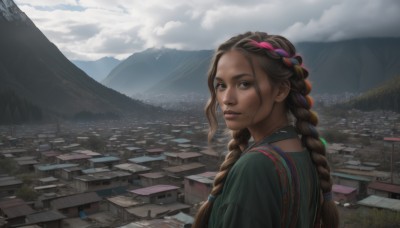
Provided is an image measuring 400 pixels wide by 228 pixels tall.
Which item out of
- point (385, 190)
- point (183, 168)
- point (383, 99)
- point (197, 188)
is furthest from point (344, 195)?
point (383, 99)

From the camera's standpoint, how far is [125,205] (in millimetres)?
12586

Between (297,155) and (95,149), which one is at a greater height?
(297,155)

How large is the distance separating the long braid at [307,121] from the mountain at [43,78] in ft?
166

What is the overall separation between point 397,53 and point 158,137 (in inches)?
4688

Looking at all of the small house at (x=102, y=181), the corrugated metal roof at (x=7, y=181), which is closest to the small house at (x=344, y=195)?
the small house at (x=102, y=181)

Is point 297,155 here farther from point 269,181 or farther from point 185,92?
point 185,92

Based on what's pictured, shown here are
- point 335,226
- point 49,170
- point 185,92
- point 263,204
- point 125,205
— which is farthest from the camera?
point 185,92

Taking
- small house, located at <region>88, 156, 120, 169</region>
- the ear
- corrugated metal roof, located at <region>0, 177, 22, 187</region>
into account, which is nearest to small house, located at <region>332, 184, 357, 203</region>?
small house, located at <region>88, 156, 120, 169</region>

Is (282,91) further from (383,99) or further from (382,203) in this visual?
(383,99)

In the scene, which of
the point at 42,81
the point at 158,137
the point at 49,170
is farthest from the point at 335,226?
the point at 42,81

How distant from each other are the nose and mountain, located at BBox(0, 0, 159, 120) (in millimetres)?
50624

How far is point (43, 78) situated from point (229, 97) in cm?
6261

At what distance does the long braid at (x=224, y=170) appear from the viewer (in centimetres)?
104

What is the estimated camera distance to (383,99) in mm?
58969
